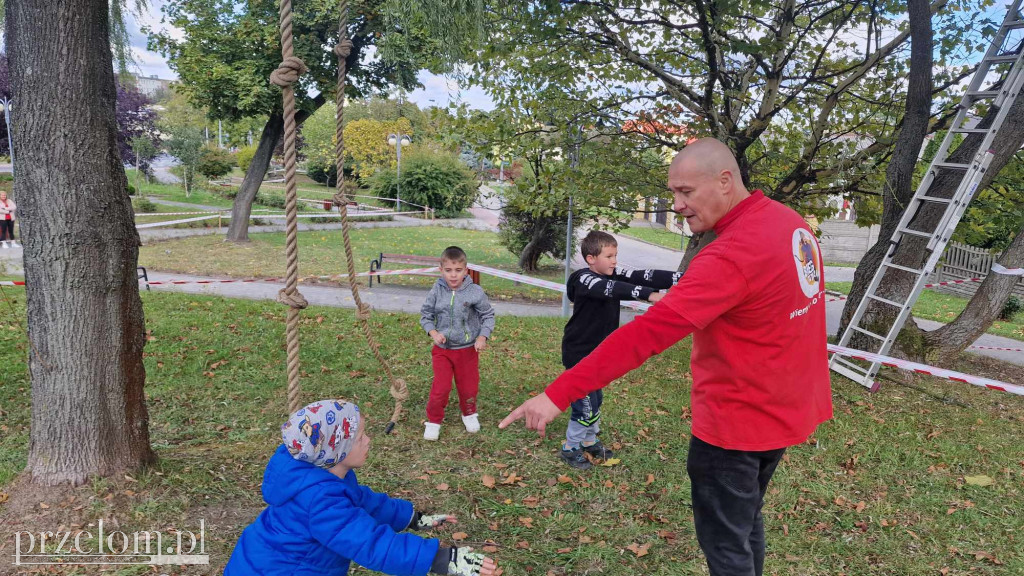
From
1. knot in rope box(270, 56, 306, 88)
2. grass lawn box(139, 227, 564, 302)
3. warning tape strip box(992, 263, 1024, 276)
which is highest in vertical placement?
knot in rope box(270, 56, 306, 88)

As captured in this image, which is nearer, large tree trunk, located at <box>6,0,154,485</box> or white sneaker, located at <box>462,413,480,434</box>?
large tree trunk, located at <box>6,0,154,485</box>

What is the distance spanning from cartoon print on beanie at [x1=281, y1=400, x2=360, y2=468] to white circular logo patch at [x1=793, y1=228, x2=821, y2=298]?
69.0 inches

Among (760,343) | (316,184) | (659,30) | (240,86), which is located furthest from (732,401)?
(316,184)

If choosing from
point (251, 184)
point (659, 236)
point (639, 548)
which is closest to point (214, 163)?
point (251, 184)

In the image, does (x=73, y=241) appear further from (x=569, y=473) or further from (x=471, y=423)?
(x=569, y=473)

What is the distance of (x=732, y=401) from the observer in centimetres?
236

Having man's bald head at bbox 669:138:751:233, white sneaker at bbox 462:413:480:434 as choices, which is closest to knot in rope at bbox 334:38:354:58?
man's bald head at bbox 669:138:751:233

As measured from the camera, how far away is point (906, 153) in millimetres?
6887

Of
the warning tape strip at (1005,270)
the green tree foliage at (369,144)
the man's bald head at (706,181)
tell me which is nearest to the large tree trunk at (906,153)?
the warning tape strip at (1005,270)

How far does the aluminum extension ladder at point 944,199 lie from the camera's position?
650 cm

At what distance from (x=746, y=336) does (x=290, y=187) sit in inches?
77.5

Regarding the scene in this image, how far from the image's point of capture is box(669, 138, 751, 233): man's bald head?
2328 millimetres

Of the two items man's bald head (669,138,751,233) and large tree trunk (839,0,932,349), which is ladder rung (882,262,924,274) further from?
man's bald head (669,138,751,233)

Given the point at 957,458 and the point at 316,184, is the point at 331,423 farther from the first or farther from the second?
the point at 316,184
